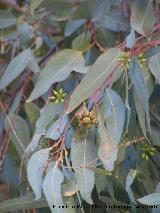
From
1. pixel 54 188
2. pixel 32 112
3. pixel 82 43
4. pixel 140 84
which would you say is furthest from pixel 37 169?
pixel 82 43

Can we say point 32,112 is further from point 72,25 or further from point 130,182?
point 130,182

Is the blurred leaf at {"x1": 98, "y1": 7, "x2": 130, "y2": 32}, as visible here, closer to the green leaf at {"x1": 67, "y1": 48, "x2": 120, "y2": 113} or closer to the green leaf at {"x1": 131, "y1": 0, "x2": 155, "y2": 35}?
the green leaf at {"x1": 131, "y1": 0, "x2": 155, "y2": 35}

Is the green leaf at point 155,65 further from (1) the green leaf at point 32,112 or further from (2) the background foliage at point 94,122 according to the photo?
(1) the green leaf at point 32,112

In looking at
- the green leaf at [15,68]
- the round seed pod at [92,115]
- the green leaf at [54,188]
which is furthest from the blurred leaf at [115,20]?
the green leaf at [54,188]

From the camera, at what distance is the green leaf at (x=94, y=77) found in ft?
4.30

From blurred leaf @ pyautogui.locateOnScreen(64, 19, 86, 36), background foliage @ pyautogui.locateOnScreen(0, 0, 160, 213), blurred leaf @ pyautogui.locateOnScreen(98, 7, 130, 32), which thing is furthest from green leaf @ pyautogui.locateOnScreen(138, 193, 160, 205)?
blurred leaf @ pyautogui.locateOnScreen(64, 19, 86, 36)

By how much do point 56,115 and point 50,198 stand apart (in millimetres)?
266

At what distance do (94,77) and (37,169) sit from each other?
266 mm

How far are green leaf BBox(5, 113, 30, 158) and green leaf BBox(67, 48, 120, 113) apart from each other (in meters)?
0.38

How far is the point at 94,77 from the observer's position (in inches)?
53.7

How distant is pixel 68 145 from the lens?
1355 mm

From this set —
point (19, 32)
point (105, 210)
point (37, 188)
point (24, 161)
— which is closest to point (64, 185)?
point (37, 188)

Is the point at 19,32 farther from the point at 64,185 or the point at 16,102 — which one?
the point at 64,185

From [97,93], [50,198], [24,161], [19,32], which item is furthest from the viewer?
[19,32]
